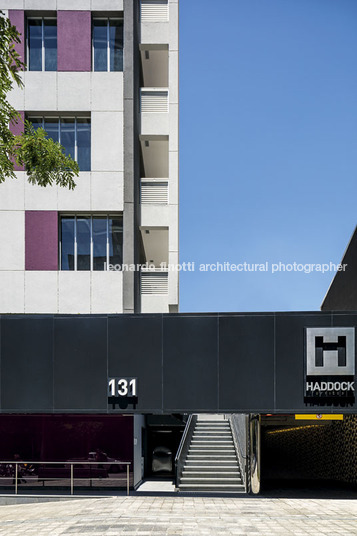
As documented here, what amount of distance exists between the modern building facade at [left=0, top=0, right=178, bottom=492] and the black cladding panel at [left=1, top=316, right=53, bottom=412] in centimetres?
196

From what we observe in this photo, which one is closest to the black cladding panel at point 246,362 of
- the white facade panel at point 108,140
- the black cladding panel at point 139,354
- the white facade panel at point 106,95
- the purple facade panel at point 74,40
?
the black cladding panel at point 139,354

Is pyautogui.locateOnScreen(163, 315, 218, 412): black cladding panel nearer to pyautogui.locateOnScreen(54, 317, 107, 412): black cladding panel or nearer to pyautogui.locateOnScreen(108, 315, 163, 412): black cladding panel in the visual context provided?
pyautogui.locateOnScreen(108, 315, 163, 412): black cladding panel

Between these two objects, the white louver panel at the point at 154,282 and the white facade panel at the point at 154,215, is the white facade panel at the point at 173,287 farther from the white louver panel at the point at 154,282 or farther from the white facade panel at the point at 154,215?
the white facade panel at the point at 154,215

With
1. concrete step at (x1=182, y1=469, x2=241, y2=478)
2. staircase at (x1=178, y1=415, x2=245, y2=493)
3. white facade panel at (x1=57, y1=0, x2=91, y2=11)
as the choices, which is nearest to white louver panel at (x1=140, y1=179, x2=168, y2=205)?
white facade panel at (x1=57, y1=0, x2=91, y2=11)

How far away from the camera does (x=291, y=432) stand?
3481 cm

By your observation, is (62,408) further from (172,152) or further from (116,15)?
(116,15)

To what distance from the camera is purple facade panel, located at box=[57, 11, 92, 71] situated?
→ 2036cm

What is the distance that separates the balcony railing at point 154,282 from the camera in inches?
850

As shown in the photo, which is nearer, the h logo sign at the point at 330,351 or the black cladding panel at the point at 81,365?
the h logo sign at the point at 330,351

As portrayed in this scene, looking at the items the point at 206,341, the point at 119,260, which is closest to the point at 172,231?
the point at 119,260

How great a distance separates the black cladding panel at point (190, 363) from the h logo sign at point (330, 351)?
2.78m

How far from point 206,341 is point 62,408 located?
476 centimetres

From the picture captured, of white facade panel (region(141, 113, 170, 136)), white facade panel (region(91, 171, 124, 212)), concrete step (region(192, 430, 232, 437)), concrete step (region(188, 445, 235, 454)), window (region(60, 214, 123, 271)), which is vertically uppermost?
white facade panel (region(141, 113, 170, 136))

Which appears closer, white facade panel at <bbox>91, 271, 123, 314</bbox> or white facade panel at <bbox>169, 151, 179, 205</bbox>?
white facade panel at <bbox>91, 271, 123, 314</bbox>
